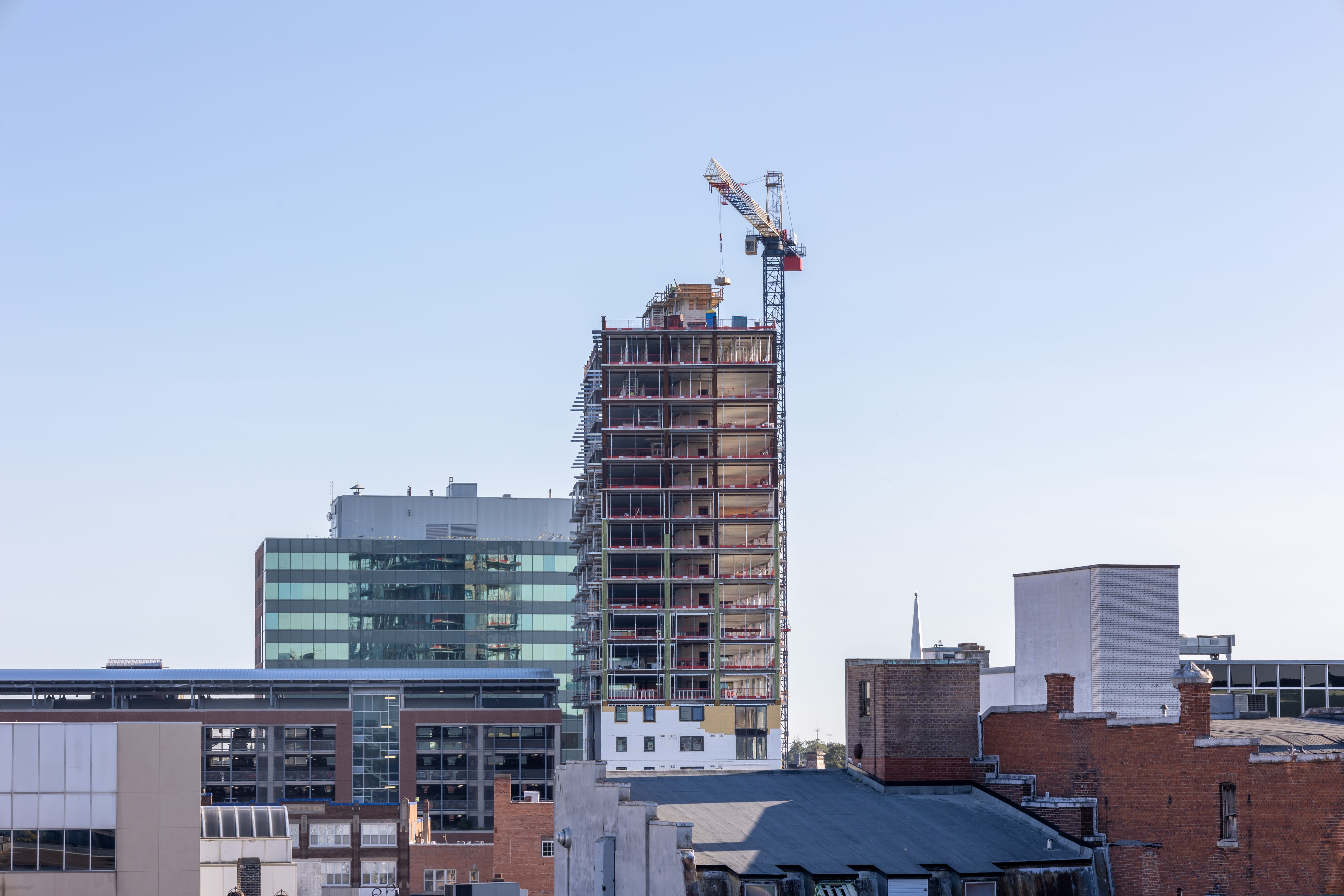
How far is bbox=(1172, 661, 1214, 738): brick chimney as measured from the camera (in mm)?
49531

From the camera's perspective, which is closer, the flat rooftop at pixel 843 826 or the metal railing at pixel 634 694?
the flat rooftop at pixel 843 826

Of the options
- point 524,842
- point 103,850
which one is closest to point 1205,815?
point 103,850

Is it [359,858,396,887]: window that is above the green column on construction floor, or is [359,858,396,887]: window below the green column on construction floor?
below

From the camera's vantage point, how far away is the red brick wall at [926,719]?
2291 inches

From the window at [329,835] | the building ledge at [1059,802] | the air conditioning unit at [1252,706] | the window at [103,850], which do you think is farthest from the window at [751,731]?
the building ledge at [1059,802]

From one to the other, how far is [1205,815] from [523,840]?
62099 mm

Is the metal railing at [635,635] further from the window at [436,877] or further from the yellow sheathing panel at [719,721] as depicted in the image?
the window at [436,877]

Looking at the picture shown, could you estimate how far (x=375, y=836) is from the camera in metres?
138

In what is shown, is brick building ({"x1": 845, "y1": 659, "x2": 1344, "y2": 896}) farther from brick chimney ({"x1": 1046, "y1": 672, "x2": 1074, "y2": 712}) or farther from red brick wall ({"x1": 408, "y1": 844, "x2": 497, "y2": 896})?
red brick wall ({"x1": 408, "y1": 844, "x2": 497, "y2": 896})

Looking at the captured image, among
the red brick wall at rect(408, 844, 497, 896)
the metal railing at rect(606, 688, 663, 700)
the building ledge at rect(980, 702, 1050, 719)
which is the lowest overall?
the red brick wall at rect(408, 844, 497, 896)

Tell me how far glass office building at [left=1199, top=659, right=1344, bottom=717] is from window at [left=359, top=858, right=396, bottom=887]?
68.6 meters

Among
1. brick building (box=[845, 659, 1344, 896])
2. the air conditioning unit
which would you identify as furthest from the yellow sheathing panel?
brick building (box=[845, 659, 1344, 896])

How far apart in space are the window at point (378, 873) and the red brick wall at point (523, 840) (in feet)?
104

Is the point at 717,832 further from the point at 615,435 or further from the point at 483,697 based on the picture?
the point at 483,697
